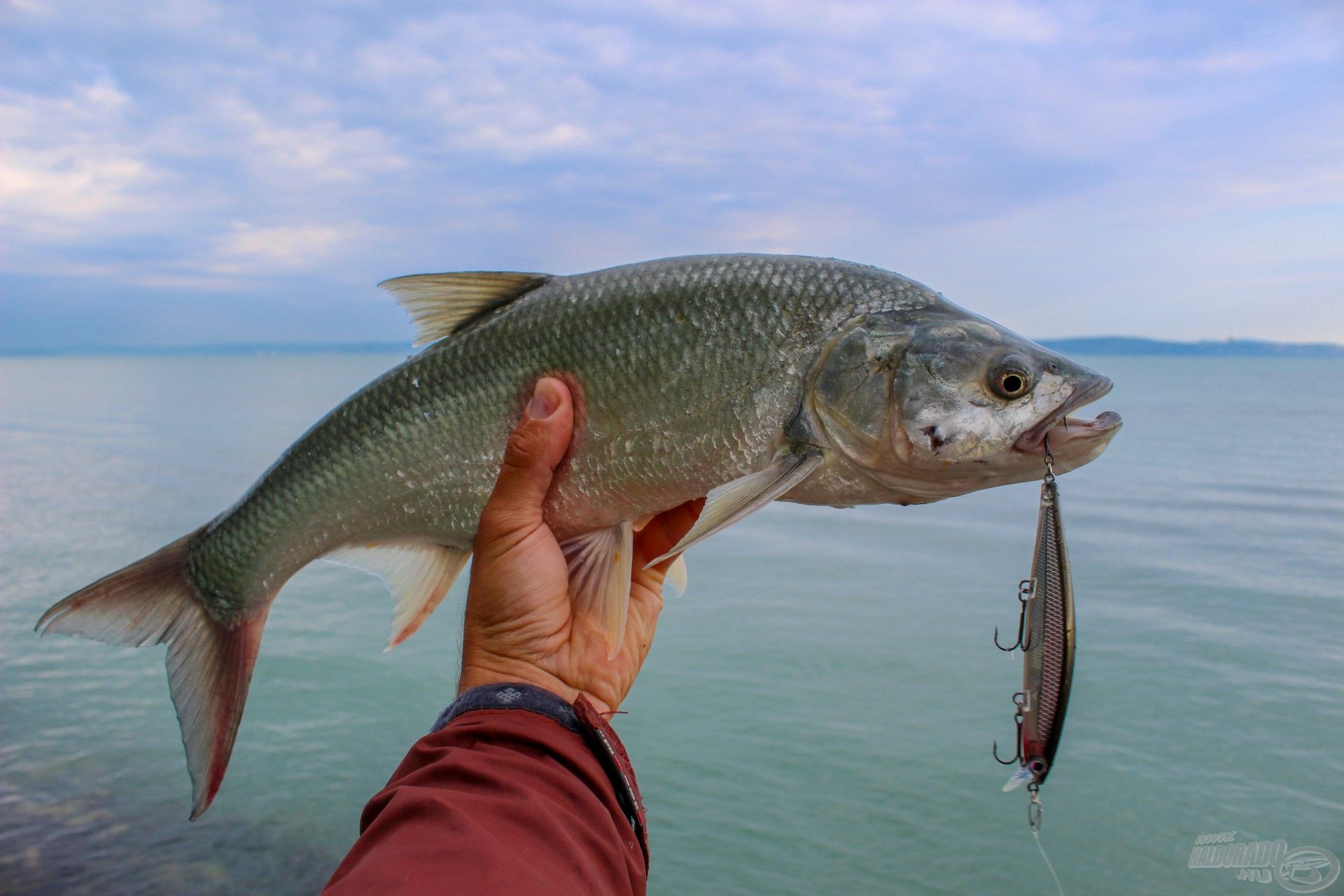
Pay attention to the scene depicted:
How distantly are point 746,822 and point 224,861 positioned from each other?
3.67 m

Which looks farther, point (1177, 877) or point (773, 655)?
point (773, 655)

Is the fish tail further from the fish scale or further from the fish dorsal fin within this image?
the fish dorsal fin

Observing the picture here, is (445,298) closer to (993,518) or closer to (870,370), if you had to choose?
(870,370)

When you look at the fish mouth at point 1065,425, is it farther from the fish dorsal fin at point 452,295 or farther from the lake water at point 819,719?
the lake water at point 819,719

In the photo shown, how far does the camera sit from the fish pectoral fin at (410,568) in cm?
314

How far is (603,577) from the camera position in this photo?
9.66 feet

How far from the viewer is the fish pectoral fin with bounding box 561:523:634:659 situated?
113 inches

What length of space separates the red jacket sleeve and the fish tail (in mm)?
1093

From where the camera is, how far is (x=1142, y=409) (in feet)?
165

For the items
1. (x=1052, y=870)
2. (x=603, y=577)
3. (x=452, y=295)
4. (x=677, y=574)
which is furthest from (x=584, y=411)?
(x=1052, y=870)

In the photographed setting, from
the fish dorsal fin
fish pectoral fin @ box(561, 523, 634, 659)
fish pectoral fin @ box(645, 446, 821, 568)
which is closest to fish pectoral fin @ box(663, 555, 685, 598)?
fish pectoral fin @ box(561, 523, 634, 659)

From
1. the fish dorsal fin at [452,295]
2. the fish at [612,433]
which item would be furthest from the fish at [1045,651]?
the fish dorsal fin at [452,295]

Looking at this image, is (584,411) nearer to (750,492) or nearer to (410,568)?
(750,492)

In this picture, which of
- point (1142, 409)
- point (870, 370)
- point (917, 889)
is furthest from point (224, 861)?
point (1142, 409)
